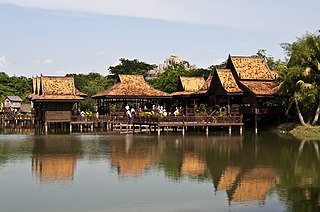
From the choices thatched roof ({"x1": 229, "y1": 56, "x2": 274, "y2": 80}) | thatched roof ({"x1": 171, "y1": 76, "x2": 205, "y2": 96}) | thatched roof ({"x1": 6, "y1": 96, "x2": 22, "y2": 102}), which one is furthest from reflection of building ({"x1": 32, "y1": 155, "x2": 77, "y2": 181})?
thatched roof ({"x1": 6, "y1": 96, "x2": 22, "y2": 102})

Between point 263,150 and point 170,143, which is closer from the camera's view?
point 263,150

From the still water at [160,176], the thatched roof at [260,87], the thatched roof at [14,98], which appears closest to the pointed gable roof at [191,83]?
the thatched roof at [260,87]

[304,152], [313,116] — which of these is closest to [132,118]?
[313,116]

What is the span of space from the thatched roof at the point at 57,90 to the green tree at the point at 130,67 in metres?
38.1

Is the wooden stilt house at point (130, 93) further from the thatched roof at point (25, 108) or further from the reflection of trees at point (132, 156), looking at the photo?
the thatched roof at point (25, 108)

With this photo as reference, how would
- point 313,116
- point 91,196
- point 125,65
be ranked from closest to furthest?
point 91,196 < point 313,116 < point 125,65

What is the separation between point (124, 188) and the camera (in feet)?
51.8

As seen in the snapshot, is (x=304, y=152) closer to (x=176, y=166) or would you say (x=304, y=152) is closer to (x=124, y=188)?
(x=176, y=166)

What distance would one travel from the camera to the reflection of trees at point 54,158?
18.4 m

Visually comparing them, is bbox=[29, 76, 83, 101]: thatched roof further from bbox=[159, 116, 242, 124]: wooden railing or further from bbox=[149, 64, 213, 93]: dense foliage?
bbox=[149, 64, 213, 93]: dense foliage

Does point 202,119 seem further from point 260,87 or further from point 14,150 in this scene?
point 14,150

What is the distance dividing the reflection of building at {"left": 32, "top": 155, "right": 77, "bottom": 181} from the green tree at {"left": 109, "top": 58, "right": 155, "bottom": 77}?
6017 cm

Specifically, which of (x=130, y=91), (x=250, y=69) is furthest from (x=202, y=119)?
(x=130, y=91)

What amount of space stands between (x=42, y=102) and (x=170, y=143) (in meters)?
17.1
